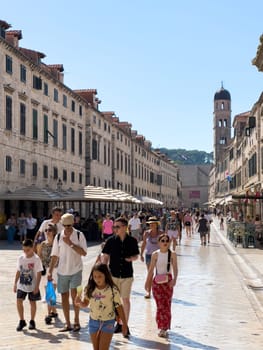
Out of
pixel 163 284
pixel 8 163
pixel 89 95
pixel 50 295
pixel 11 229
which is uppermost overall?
pixel 89 95

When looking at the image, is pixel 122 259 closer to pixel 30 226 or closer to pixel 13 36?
pixel 30 226

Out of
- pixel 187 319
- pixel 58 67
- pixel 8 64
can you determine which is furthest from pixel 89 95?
pixel 187 319

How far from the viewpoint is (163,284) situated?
827cm

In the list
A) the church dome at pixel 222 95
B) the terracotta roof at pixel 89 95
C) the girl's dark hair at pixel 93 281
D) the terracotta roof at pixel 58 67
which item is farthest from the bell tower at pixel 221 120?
the girl's dark hair at pixel 93 281

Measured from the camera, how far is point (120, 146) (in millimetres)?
61750

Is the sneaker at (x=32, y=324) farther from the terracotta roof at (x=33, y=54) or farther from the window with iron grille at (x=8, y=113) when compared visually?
the terracotta roof at (x=33, y=54)

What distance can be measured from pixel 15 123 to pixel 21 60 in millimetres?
3838

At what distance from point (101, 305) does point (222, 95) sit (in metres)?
107

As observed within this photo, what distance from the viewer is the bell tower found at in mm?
108688

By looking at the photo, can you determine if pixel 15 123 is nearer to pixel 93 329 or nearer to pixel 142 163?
pixel 93 329

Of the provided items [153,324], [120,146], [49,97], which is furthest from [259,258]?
[120,146]

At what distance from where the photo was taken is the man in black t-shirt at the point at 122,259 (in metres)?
8.36

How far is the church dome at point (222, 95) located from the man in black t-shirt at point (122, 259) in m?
104

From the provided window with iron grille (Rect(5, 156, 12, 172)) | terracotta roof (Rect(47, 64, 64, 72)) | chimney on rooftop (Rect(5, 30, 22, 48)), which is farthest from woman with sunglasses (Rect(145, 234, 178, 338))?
terracotta roof (Rect(47, 64, 64, 72))
